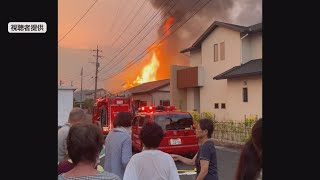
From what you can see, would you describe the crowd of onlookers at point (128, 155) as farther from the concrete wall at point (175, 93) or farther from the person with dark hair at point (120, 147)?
the concrete wall at point (175, 93)

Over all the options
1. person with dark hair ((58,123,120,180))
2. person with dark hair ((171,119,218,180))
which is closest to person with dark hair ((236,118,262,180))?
person with dark hair ((58,123,120,180))

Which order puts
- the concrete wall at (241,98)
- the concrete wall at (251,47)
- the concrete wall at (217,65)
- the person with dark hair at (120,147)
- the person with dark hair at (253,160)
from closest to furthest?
the person with dark hair at (253,160) < the person with dark hair at (120,147) < the concrete wall at (241,98) < the concrete wall at (251,47) < the concrete wall at (217,65)

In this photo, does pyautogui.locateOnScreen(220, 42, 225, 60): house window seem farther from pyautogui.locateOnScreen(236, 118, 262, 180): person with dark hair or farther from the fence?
pyautogui.locateOnScreen(236, 118, 262, 180): person with dark hair

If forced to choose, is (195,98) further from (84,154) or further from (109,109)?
(84,154)

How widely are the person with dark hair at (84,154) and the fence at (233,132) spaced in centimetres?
1514

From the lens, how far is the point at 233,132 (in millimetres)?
18516

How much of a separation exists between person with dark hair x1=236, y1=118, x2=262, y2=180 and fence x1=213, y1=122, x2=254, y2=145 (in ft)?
49.4

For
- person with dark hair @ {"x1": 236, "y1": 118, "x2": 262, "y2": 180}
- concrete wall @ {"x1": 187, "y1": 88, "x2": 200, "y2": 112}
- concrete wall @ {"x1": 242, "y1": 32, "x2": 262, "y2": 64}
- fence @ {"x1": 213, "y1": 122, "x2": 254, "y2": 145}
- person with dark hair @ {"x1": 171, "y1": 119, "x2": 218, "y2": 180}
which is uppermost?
concrete wall @ {"x1": 242, "y1": 32, "x2": 262, "y2": 64}

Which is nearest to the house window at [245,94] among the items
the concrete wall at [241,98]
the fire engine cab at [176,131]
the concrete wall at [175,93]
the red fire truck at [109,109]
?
the concrete wall at [241,98]

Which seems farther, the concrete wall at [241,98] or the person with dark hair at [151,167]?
the concrete wall at [241,98]

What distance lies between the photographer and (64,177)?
2.51 meters

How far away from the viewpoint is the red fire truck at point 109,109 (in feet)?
68.4

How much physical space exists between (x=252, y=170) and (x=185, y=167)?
963cm

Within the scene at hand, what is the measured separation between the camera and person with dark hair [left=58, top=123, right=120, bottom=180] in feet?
8.18
